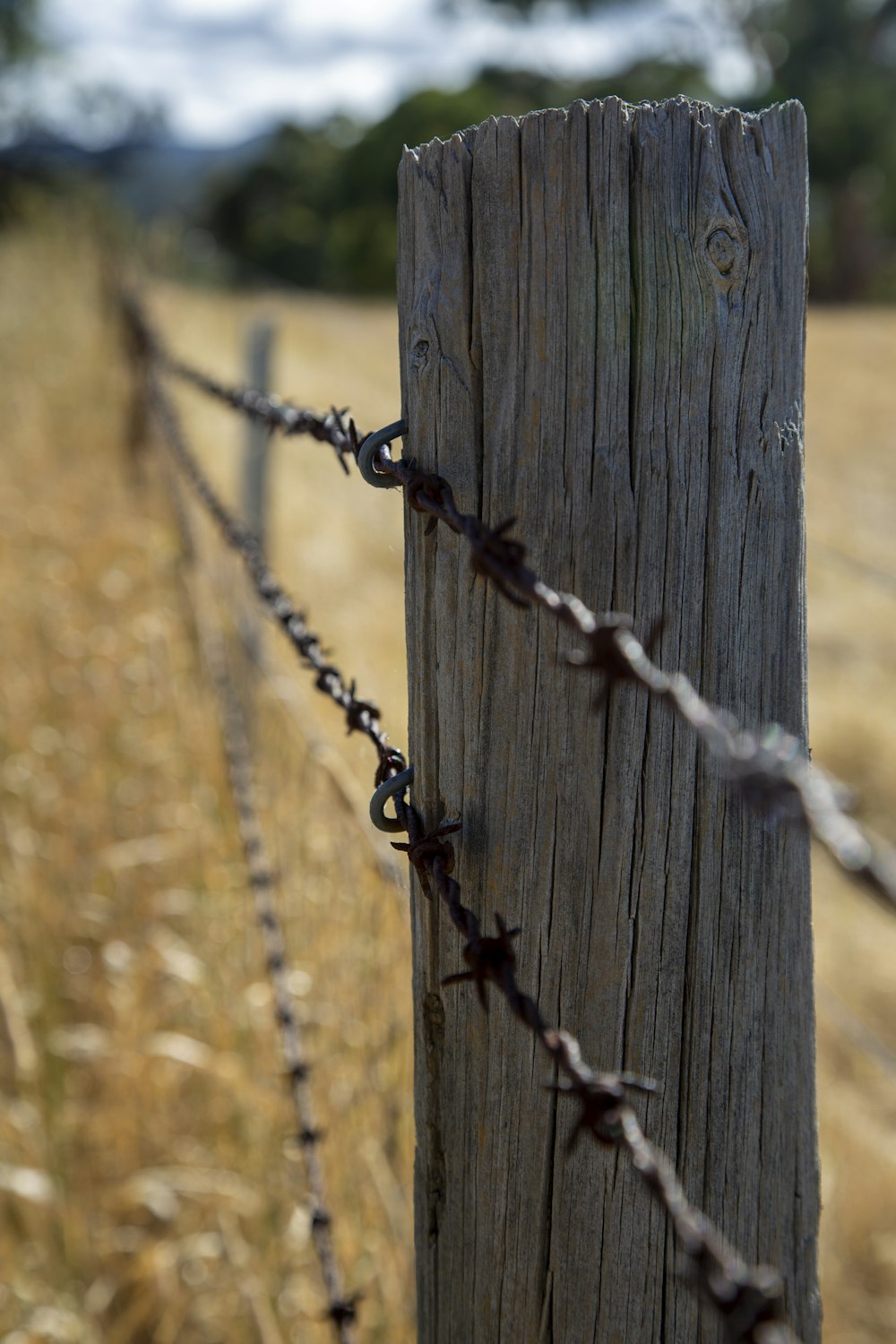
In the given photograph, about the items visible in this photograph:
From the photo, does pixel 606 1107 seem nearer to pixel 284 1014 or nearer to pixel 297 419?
pixel 297 419

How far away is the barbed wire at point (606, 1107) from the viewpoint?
57 cm

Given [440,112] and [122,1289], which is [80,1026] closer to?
[122,1289]

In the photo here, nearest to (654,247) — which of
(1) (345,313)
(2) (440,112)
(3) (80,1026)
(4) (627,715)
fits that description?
(4) (627,715)

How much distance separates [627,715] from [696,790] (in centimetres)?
7

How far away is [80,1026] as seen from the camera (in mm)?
2604

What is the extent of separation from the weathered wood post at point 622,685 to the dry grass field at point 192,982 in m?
0.19

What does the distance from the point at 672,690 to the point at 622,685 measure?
18cm

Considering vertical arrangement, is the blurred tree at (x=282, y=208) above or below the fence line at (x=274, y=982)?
above

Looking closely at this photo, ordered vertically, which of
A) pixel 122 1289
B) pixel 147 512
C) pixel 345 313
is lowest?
pixel 122 1289

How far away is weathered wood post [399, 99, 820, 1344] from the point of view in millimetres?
735

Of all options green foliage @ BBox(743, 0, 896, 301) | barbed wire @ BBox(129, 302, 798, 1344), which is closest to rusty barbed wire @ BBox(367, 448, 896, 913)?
barbed wire @ BBox(129, 302, 798, 1344)

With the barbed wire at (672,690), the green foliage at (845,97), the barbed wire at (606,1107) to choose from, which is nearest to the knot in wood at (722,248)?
the barbed wire at (672,690)

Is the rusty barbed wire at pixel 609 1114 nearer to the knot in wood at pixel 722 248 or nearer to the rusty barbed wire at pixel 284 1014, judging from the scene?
the knot in wood at pixel 722 248

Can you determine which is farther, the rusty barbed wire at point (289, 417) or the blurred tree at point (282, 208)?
the blurred tree at point (282, 208)
